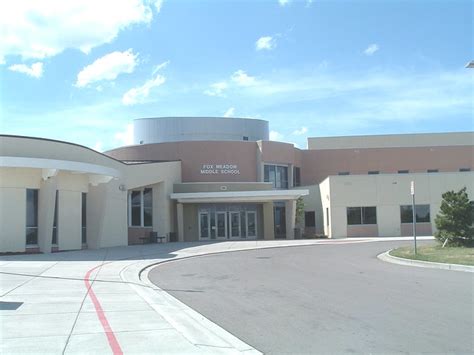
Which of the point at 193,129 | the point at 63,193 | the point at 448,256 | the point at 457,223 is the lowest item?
the point at 448,256

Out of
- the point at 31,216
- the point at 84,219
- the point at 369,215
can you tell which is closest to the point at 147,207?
the point at 84,219

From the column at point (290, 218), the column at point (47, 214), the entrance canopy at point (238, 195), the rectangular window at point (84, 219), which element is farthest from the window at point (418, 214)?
the column at point (47, 214)

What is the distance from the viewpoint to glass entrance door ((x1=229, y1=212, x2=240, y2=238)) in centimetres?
4275

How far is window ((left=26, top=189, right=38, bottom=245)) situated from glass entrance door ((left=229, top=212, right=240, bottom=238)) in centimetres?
2003

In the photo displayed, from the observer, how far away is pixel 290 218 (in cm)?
4216

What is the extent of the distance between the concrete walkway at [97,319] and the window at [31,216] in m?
9.51

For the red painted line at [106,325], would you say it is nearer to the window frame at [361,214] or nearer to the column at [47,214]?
the column at [47,214]

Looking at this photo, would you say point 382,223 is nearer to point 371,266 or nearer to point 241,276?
point 371,266

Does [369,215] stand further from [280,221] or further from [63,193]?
[63,193]

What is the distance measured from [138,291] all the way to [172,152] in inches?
1273

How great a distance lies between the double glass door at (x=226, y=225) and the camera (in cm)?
4225

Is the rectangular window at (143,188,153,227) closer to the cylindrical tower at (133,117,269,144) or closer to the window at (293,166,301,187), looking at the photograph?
the window at (293,166,301,187)

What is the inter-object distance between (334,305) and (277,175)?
3795 cm

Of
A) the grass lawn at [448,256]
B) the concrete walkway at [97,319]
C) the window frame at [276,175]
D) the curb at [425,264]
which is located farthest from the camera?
the window frame at [276,175]
